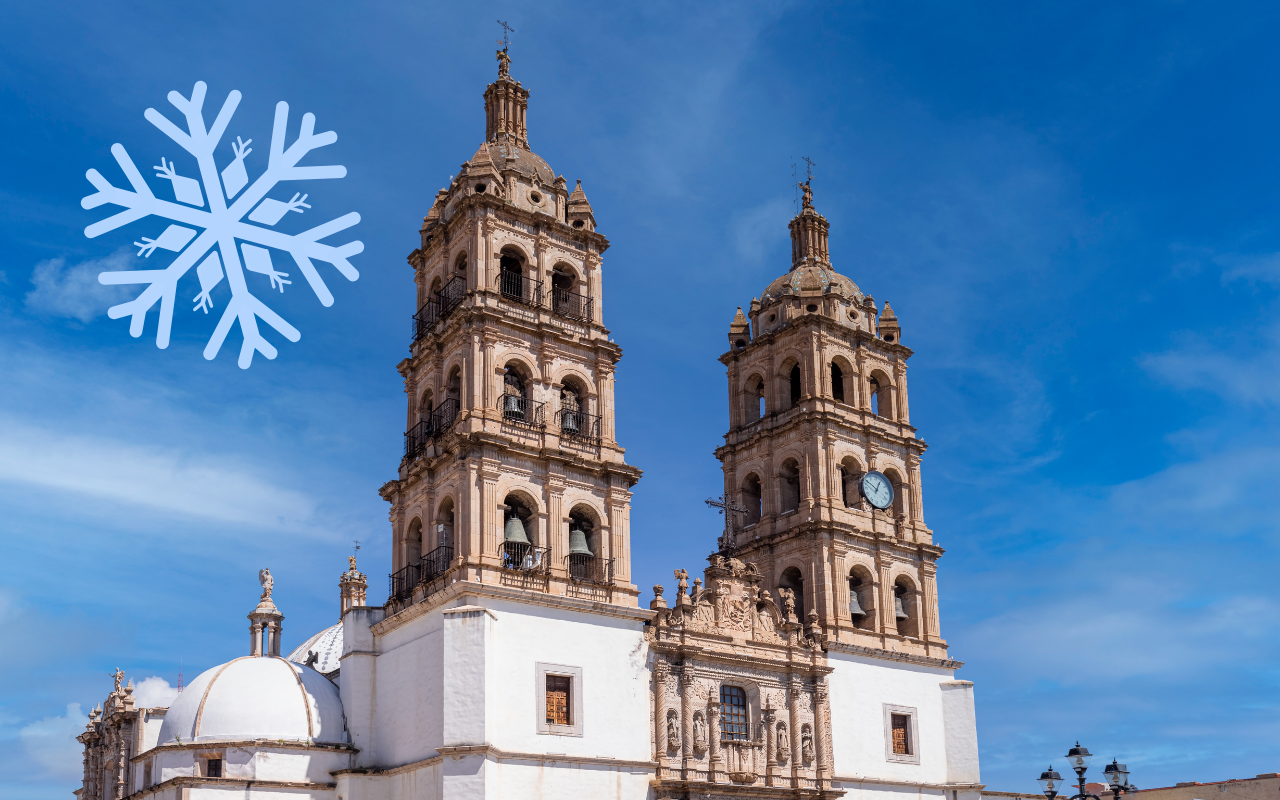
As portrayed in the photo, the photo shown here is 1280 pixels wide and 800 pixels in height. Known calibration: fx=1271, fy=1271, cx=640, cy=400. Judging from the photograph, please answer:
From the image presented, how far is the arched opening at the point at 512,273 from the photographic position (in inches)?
1804

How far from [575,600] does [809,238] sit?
24.4m

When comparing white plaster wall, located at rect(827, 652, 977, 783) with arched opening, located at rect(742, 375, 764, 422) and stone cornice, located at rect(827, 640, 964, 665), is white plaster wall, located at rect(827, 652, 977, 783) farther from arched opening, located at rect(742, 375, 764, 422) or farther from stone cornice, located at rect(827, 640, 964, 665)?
arched opening, located at rect(742, 375, 764, 422)

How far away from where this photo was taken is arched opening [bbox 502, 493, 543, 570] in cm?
4144

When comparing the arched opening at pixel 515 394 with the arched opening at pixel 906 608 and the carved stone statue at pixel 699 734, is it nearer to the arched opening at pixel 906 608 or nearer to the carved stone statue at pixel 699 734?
the carved stone statue at pixel 699 734

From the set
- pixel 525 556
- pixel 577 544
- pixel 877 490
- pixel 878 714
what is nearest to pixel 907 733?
pixel 878 714

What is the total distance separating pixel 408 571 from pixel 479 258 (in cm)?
1112

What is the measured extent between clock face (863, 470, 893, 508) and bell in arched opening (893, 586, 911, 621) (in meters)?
3.57

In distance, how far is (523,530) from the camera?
4209cm

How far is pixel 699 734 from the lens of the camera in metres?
42.9

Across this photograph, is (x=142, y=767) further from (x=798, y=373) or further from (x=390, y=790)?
(x=798, y=373)

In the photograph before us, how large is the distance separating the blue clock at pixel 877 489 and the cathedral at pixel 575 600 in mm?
122

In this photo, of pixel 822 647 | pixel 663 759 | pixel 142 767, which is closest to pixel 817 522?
pixel 822 647

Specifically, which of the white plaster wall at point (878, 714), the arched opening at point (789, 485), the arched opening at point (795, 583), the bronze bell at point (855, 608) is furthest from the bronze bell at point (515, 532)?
the bronze bell at point (855, 608)

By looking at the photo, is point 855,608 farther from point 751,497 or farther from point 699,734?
point 699,734
